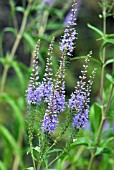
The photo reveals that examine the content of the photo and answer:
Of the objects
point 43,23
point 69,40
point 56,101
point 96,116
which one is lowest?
point 96,116

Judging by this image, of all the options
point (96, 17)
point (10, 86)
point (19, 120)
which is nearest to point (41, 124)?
point (19, 120)

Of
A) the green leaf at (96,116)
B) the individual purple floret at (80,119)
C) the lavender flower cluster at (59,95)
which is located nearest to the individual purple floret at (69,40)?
the lavender flower cluster at (59,95)

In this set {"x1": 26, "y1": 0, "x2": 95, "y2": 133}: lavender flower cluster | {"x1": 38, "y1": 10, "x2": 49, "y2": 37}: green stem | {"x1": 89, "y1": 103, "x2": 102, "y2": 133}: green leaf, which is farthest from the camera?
{"x1": 38, "y1": 10, "x2": 49, "y2": 37}: green stem

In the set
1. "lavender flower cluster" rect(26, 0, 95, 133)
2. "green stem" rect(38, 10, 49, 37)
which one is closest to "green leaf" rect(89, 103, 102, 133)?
"lavender flower cluster" rect(26, 0, 95, 133)

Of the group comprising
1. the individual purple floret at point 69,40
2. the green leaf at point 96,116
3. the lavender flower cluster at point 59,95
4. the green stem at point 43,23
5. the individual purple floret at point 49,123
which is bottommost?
the green leaf at point 96,116

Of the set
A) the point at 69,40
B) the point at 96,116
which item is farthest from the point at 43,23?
the point at 69,40

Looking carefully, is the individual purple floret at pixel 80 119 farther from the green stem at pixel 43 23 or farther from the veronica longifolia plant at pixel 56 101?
the green stem at pixel 43 23

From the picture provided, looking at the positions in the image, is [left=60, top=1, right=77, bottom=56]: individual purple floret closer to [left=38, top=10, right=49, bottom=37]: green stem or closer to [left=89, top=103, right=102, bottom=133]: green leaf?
[left=89, top=103, right=102, bottom=133]: green leaf

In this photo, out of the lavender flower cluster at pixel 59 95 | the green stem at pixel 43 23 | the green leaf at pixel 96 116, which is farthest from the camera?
the green stem at pixel 43 23

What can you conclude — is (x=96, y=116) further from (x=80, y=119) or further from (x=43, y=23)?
(x=43, y=23)

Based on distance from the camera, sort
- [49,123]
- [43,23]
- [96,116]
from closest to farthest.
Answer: [49,123] < [96,116] < [43,23]

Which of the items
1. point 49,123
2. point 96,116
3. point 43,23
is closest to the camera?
point 49,123
